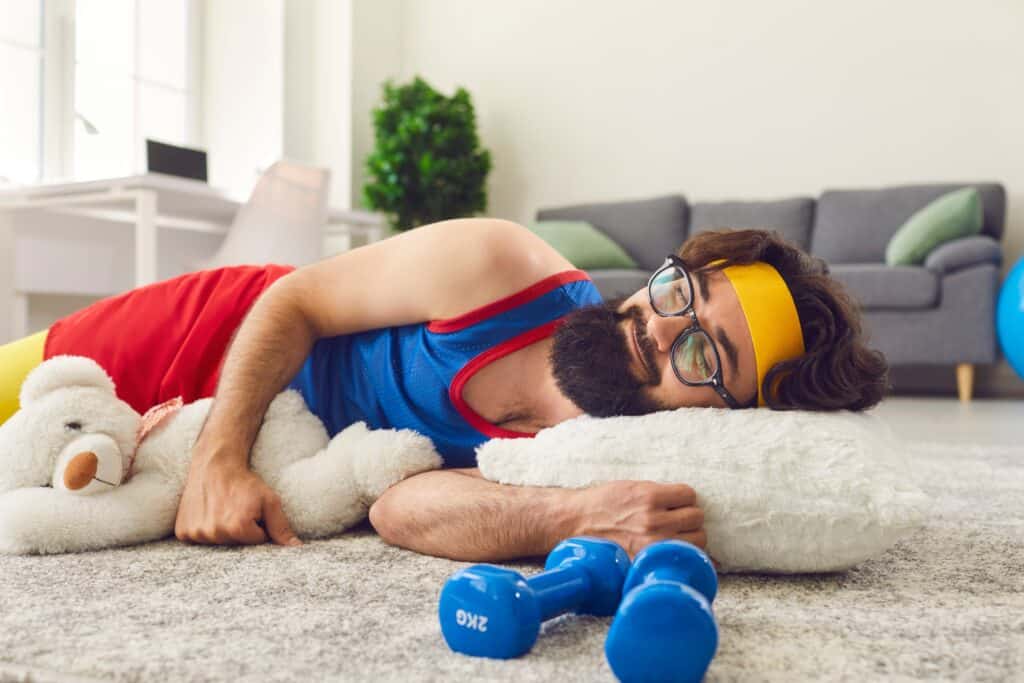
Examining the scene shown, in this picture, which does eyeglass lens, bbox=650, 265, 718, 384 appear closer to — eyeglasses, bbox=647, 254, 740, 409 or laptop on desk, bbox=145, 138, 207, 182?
eyeglasses, bbox=647, 254, 740, 409

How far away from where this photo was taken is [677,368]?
1192mm

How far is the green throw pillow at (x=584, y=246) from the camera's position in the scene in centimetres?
507

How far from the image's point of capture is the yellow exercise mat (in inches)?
59.9

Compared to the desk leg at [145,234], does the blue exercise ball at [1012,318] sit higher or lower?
lower

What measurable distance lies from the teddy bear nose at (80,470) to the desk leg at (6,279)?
2.81 m

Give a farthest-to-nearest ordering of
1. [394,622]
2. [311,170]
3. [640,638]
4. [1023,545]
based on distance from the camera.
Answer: [311,170] < [1023,545] < [394,622] < [640,638]

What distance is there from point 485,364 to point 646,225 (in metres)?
4.17

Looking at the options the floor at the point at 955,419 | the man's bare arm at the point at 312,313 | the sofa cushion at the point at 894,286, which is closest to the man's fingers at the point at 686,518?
the man's bare arm at the point at 312,313

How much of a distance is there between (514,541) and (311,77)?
520 centimetres

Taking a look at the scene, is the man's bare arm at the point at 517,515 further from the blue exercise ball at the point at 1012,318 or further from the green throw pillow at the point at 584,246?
the green throw pillow at the point at 584,246

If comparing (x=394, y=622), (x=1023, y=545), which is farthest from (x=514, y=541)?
(x=1023, y=545)

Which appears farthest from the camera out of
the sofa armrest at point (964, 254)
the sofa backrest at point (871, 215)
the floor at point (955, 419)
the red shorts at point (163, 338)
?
the sofa backrest at point (871, 215)

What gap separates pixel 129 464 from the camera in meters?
1.28

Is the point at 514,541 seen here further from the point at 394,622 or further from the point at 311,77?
the point at 311,77
